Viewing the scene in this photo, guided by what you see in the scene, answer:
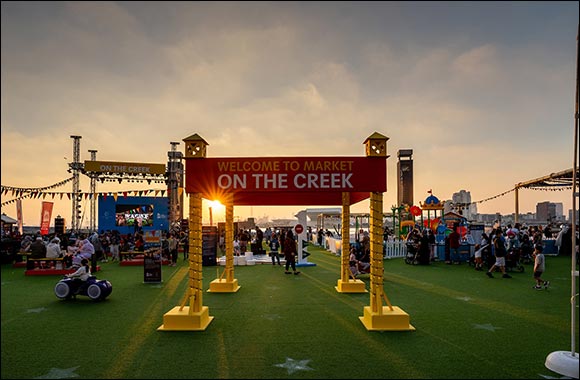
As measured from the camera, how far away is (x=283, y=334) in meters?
6.98

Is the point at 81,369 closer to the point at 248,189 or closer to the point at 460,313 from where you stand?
the point at 248,189

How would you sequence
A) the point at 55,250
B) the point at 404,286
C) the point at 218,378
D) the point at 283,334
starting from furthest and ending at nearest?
the point at 55,250 → the point at 404,286 → the point at 283,334 → the point at 218,378

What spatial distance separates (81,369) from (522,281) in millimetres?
12980

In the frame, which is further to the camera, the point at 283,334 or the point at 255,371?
the point at 283,334

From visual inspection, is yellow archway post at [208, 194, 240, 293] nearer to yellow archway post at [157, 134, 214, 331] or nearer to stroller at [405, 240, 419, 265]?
yellow archway post at [157, 134, 214, 331]

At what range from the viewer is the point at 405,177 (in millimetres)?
58469

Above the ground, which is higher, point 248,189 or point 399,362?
point 248,189

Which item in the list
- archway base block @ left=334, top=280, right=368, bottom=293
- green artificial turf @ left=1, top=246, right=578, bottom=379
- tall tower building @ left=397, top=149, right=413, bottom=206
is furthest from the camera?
tall tower building @ left=397, top=149, right=413, bottom=206

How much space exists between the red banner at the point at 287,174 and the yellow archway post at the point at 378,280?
1.01 ft

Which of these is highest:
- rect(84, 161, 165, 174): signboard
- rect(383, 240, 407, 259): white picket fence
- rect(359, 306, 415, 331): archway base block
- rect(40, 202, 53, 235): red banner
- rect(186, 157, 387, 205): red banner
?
rect(84, 161, 165, 174): signboard

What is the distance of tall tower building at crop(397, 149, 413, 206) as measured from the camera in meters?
58.1

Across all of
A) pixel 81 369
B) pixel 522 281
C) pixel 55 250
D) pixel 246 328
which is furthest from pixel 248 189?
pixel 55 250

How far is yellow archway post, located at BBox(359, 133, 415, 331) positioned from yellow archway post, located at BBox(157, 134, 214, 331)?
10.7ft

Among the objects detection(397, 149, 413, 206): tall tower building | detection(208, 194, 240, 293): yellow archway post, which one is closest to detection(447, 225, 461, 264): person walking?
detection(208, 194, 240, 293): yellow archway post
